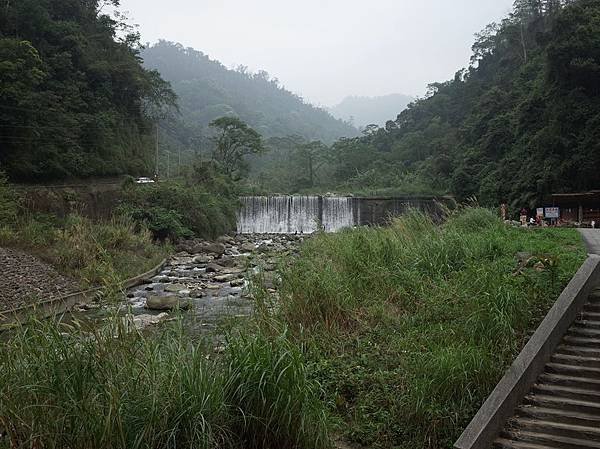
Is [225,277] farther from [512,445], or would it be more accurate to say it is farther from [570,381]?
[512,445]

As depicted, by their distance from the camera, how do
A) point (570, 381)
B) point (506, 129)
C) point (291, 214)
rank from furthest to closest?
point (291, 214)
point (506, 129)
point (570, 381)

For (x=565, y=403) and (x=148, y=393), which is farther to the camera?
(x=565, y=403)

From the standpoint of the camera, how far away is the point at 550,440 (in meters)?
3.86

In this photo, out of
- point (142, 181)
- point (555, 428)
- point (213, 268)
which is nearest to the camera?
point (555, 428)

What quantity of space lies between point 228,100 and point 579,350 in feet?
249

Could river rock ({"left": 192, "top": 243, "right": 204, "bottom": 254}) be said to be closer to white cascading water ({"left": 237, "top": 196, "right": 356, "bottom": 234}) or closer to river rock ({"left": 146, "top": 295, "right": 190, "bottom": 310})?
river rock ({"left": 146, "top": 295, "right": 190, "bottom": 310})

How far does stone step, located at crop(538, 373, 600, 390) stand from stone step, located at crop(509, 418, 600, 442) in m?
0.55

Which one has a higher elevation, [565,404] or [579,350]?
[579,350]

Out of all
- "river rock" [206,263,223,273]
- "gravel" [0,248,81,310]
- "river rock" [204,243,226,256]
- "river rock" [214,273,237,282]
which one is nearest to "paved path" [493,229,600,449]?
"gravel" [0,248,81,310]

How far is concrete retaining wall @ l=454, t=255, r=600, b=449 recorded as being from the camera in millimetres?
3771

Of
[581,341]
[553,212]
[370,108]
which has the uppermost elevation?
[370,108]

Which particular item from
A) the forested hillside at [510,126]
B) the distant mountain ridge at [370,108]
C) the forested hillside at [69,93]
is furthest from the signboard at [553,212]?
the distant mountain ridge at [370,108]

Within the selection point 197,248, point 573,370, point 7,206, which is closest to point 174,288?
point 7,206

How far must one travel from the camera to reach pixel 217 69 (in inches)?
3964
